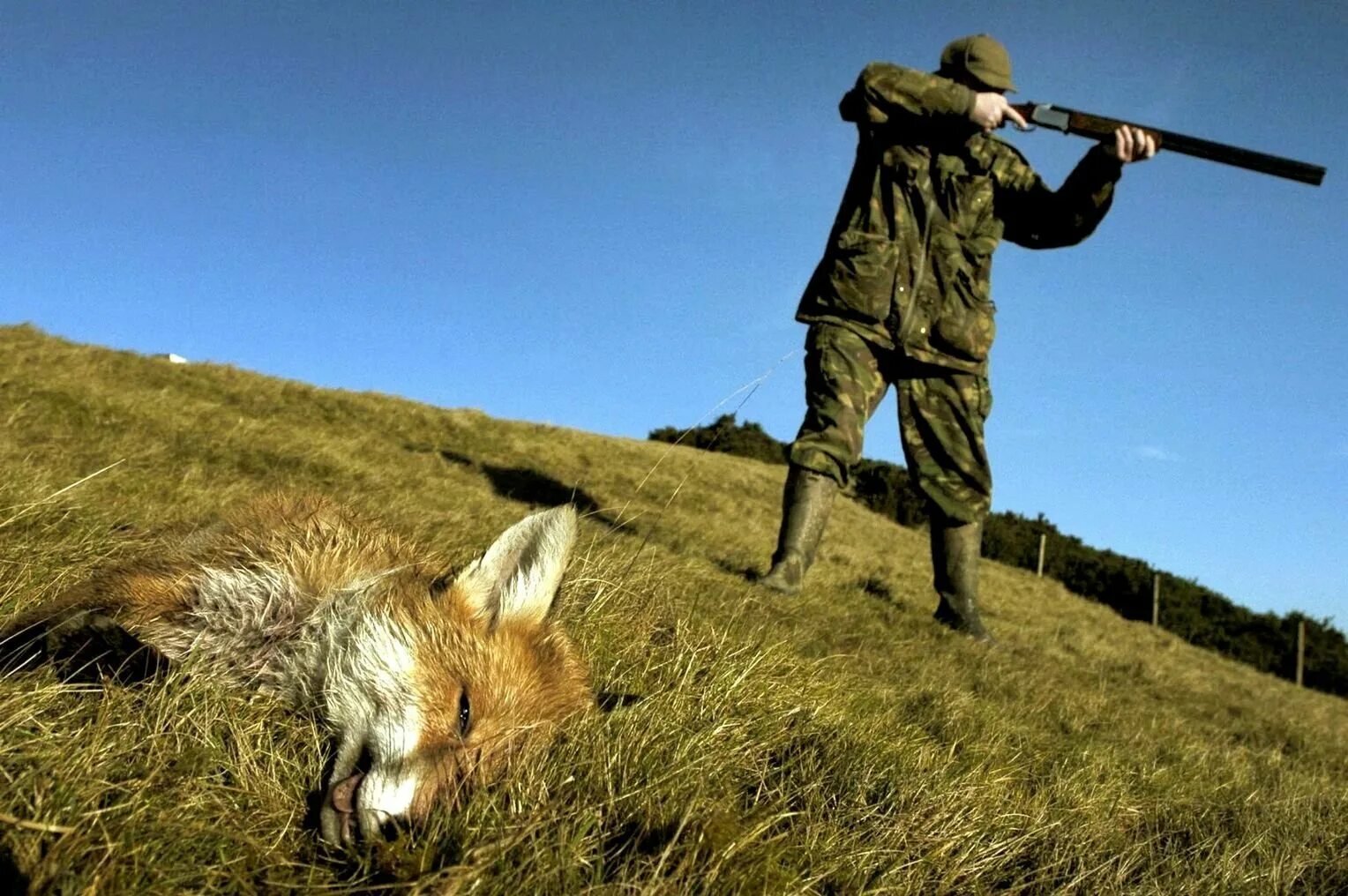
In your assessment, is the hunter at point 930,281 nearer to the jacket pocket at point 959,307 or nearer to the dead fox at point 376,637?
the jacket pocket at point 959,307

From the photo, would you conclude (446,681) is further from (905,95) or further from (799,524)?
(905,95)

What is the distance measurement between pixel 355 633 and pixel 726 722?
1.00 meters

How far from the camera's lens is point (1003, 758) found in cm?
290

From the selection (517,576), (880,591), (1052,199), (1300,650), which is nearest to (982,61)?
(1052,199)

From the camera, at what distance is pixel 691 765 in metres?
1.95

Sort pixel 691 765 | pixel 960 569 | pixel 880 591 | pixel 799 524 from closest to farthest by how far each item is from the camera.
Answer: pixel 691 765 → pixel 799 524 → pixel 960 569 → pixel 880 591

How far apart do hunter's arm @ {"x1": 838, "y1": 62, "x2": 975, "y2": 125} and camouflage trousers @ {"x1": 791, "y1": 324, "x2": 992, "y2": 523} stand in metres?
1.48

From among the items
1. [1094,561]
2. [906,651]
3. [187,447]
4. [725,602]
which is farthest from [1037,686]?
[1094,561]

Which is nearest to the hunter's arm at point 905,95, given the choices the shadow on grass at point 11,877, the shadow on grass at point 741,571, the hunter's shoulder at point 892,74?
the hunter's shoulder at point 892,74

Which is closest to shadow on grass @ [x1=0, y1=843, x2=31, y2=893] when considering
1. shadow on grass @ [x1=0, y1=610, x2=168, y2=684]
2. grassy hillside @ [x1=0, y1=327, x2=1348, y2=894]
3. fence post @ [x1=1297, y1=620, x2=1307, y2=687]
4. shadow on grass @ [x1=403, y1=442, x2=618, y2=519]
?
grassy hillside @ [x1=0, y1=327, x2=1348, y2=894]

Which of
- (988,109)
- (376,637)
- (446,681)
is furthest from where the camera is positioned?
(988,109)

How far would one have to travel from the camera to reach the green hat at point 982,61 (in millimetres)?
6031

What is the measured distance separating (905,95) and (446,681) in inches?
196

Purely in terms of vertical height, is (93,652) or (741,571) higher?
(741,571)
